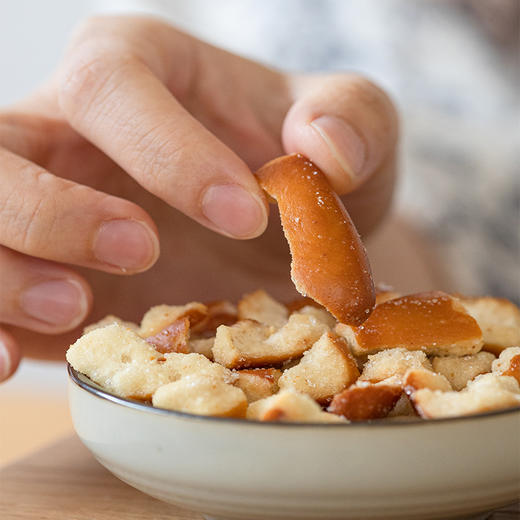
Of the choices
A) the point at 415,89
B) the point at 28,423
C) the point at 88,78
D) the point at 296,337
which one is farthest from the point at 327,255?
the point at 415,89

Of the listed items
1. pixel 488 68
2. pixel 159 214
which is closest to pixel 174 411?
pixel 159 214

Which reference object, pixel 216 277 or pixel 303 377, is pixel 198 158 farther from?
pixel 216 277

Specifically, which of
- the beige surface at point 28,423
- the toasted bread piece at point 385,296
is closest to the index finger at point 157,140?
the toasted bread piece at point 385,296

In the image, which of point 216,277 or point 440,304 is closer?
point 440,304

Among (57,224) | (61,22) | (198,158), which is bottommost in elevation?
(61,22)

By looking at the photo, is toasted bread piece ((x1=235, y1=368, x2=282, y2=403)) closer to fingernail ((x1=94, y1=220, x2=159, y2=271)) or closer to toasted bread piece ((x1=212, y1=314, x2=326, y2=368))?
toasted bread piece ((x1=212, y1=314, x2=326, y2=368))

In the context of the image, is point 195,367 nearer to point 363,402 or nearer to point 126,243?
point 363,402

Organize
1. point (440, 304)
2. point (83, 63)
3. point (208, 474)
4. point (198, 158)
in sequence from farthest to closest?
point (83, 63), point (198, 158), point (440, 304), point (208, 474)
